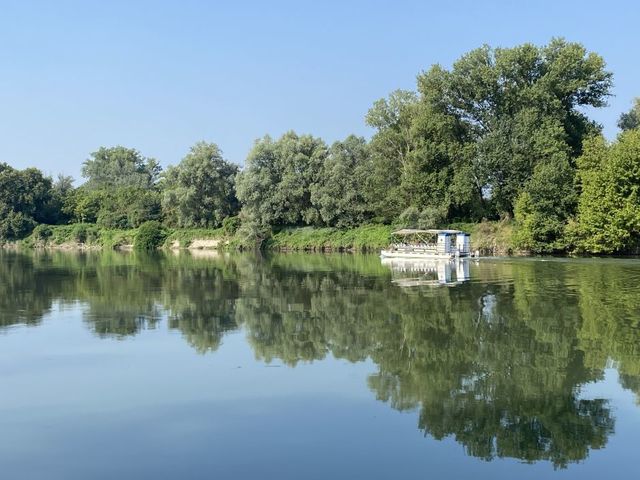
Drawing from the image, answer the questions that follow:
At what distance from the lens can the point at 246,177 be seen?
255 ft

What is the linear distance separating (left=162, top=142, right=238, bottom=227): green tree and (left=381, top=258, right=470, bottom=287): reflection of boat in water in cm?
3712

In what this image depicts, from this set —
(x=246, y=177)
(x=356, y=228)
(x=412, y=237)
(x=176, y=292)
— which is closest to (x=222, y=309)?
(x=176, y=292)

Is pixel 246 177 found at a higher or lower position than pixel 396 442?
higher

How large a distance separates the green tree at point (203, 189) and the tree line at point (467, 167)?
0.14 metres

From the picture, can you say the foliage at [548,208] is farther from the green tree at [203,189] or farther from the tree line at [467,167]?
the green tree at [203,189]

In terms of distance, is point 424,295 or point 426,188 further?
point 426,188

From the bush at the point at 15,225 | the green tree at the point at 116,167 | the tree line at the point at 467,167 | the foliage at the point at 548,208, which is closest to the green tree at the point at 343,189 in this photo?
the tree line at the point at 467,167

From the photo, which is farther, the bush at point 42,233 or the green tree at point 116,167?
the green tree at point 116,167

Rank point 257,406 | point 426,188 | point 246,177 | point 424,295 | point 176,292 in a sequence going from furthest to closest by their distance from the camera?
point 246,177
point 426,188
point 176,292
point 424,295
point 257,406

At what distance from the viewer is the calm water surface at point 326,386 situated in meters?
9.84

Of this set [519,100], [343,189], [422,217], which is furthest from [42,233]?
[519,100]

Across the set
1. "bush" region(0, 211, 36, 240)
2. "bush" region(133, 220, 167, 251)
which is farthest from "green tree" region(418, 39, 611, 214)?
"bush" region(0, 211, 36, 240)

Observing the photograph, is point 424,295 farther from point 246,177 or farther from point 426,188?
point 246,177

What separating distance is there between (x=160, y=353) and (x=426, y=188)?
161 ft
